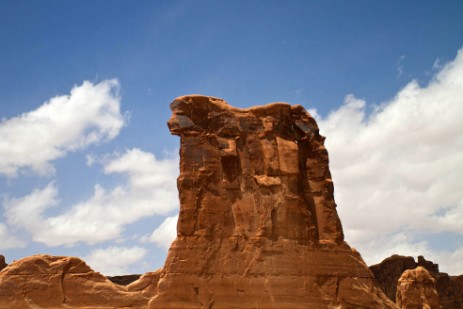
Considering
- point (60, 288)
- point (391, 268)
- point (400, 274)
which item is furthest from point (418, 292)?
point (60, 288)

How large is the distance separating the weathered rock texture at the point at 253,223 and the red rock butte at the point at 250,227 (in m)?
0.04

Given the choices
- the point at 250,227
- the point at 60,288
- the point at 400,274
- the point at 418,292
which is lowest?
the point at 60,288

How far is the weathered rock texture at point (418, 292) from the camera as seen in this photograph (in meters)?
32.9

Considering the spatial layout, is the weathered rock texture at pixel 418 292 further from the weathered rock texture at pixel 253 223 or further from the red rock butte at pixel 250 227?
the red rock butte at pixel 250 227

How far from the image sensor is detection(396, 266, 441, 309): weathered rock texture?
1297 inches

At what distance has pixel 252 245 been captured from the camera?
A: 84.7ft

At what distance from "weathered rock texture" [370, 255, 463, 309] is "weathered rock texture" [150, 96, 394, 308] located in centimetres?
2223

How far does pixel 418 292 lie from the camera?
33062 millimetres

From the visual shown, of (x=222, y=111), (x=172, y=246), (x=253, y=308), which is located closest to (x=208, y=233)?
(x=172, y=246)

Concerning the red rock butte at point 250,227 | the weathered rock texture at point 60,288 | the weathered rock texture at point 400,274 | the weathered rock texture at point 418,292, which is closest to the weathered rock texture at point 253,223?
the red rock butte at point 250,227

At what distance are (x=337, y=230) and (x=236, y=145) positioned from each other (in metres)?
5.57

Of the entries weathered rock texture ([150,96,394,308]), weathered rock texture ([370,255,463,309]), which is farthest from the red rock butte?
weathered rock texture ([370,255,463,309])

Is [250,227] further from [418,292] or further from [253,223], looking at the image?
[418,292]

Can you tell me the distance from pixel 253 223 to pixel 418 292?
1165 centimetres
